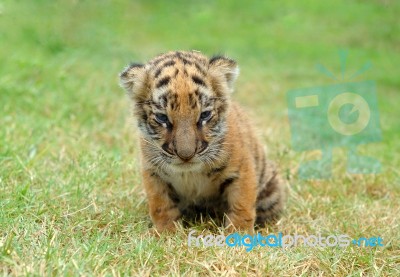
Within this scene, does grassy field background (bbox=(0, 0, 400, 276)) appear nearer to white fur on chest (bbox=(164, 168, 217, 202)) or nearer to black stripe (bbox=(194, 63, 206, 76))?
white fur on chest (bbox=(164, 168, 217, 202))

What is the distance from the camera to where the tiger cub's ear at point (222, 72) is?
15.6 ft

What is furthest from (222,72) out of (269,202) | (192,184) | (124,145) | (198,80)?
(124,145)

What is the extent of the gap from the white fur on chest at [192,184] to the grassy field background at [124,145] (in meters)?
0.36

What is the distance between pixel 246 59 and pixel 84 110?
22.1 feet

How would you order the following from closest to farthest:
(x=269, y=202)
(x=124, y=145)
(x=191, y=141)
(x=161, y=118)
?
1. (x=191, y=141)
2. (x=161, y=118)
3. (x=269, y=202)
4. (x=124, y=145)

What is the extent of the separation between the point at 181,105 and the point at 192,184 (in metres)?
0.73

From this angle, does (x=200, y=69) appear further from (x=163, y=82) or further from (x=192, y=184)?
(x=192, y=184)

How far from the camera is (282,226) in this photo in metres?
5.27

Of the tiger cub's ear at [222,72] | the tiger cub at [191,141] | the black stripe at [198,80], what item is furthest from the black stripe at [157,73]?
the tiger cub's ear at [222,72]

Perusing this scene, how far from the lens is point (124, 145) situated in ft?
23.5

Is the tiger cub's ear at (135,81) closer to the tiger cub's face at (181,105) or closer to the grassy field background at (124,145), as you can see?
the tiger cub's face at (181,105)

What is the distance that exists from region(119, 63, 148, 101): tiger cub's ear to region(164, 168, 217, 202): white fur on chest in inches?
26.0

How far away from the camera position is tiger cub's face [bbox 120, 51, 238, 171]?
4355mm

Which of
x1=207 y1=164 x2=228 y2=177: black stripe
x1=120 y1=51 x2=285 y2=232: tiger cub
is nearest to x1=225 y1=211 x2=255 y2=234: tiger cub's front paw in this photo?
x1=120 y1=51 x2=285 y2=232: tiger cub
